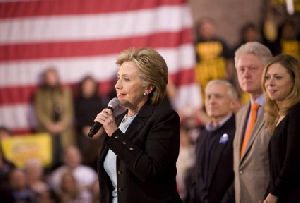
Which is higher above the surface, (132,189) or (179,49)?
(179,49)

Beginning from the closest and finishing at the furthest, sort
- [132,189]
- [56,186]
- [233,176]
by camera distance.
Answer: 1. [132,189]
2. [233,176]
3. [56,186]

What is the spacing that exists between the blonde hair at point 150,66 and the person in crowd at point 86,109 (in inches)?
226

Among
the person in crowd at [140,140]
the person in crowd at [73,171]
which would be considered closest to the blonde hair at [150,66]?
the person in crowd at [140,140]

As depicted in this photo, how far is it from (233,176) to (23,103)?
5.12m

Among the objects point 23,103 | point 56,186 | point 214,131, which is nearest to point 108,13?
point 23,103

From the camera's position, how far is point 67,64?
927cm

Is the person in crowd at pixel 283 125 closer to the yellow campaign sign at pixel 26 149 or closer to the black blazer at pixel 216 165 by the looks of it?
the black blazer at pixel 216 165

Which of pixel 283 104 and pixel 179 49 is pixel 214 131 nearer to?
pixel 283 104

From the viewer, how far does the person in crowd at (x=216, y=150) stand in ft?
14.6

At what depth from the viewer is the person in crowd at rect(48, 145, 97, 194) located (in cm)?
880

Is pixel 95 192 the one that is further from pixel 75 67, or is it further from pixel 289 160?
pixel 289 160

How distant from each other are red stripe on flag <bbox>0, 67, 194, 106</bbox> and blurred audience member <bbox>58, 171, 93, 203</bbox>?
1075 mm

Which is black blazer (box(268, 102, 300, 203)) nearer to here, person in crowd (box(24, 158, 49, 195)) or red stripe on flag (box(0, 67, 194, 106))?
person in crowd (box(24, 158, 49, 195))

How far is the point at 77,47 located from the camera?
9297 millimetres
